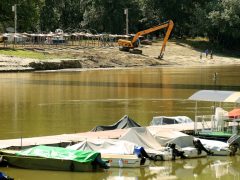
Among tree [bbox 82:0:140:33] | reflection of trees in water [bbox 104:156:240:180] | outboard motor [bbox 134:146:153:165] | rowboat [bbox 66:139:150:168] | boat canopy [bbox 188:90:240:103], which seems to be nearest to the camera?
reflection of trees in water [bbox 104:156:240:180]

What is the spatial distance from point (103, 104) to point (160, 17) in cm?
8002

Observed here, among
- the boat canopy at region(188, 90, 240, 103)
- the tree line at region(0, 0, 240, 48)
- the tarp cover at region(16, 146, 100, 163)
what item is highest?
the tree line at region(0, 0, 240, 48)

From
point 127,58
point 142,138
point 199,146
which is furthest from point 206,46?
point 142,138

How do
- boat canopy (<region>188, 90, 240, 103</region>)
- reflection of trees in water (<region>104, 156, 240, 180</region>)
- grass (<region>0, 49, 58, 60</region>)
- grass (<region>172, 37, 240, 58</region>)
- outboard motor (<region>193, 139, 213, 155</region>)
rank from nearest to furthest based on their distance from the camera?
reflection of trees in water (<region>104, 156, 240, 180</region>) < outboard motor (<region>193, 139, 213, 155</region>) < boat canopy (<region>188, 90, 240, 103</region>) < grass (<region>0, 49, 58, 60</region>) < grass (<region>172, 37, 240, 58</region>)

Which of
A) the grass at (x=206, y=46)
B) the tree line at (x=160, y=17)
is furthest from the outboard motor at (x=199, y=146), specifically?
the grass at (x=206, y=46)

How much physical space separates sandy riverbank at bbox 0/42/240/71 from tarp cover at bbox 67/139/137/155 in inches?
2162

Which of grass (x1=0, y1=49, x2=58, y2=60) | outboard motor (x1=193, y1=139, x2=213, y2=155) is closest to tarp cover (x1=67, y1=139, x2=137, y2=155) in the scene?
outboard motor (x1=193, y1=139, x2=213, y2=155)

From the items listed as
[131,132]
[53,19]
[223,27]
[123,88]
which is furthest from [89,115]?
[53,19]

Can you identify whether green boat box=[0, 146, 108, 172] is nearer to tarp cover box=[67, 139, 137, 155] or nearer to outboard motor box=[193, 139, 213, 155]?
tarp cover box=[67, 139, 137, 155]

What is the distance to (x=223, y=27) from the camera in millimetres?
123188

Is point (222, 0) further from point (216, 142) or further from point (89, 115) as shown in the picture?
point (216, 142)

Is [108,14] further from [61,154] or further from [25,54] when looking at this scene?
[61,154]

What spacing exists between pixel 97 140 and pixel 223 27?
97.5 m

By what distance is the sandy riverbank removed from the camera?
86.2 metres
